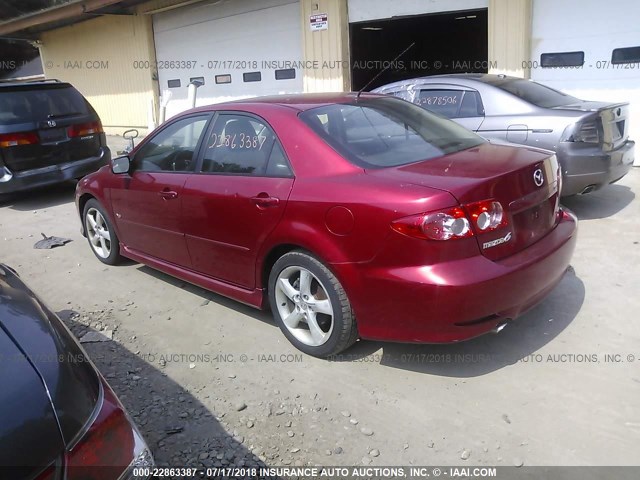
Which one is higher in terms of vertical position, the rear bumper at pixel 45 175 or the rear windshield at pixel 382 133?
the rear windshield at pixel 382 133

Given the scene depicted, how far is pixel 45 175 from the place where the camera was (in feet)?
26.2

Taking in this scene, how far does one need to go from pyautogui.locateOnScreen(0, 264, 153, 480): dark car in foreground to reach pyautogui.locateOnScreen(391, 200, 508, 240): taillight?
1564 millimetres

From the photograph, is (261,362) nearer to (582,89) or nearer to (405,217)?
(405,217)

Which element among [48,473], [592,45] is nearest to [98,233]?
[48,473]

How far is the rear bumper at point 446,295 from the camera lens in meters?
2.80

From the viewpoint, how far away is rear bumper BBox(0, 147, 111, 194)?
7.72 metres

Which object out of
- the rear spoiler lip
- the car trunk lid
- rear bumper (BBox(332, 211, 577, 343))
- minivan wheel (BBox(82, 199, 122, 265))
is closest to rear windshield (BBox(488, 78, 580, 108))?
the rear spoiler lip

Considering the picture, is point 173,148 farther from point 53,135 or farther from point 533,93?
point 53,135

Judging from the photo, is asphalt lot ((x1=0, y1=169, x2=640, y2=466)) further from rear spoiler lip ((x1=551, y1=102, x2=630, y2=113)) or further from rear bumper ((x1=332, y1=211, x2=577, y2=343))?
rear spoiler lip ((x1=551, y1=102, x2=630, y2=113))

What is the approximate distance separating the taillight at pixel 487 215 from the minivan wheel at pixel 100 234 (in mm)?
3508

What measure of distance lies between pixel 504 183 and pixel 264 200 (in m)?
1.41

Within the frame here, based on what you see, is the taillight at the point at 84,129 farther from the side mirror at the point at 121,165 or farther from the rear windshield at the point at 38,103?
the side mirror at the point at 121,165

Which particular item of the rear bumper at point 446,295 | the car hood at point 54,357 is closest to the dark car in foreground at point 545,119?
the rear bumper at point 446,295

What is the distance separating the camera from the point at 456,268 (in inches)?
111
